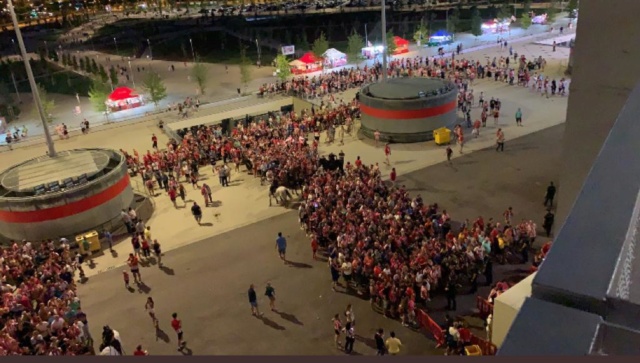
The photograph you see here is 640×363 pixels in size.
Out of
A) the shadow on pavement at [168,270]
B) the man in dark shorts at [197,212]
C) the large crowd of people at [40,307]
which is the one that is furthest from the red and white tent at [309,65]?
the large crowd of people at [40,307]

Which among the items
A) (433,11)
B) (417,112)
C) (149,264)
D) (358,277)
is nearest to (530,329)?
(358,277)

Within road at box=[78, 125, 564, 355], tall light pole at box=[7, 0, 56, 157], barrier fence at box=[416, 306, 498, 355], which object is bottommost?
road at box=[78, 125, 564, 355]

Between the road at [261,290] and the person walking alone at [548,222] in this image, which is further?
the person walking alone at [548,222]

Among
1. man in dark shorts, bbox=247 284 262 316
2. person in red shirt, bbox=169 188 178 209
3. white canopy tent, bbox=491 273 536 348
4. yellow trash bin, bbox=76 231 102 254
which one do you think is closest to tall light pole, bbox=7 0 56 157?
person in red shirt, bbox=169 188 178 209

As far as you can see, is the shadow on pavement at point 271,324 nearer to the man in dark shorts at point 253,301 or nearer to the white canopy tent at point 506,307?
the man in dark shorts at point 253,301

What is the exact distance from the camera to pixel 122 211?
22766 millimetres

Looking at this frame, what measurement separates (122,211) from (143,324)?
870 centimetres

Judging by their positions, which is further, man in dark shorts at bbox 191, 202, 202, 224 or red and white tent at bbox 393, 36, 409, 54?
red and white tent at bbox 393, 36, 409, 54

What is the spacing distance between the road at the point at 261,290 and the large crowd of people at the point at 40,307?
3.49ft

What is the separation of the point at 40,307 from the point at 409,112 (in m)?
20.9

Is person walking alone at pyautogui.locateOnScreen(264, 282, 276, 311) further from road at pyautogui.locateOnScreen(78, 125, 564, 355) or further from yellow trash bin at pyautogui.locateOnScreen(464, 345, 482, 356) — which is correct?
yellow trash bin at pyautogui.locateOnScreen(464, 345, 482, 356)

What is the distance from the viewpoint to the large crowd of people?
1308 centimetres

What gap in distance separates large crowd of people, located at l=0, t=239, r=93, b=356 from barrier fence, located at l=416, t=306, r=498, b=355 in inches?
343

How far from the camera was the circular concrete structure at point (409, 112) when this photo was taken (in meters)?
29.3
